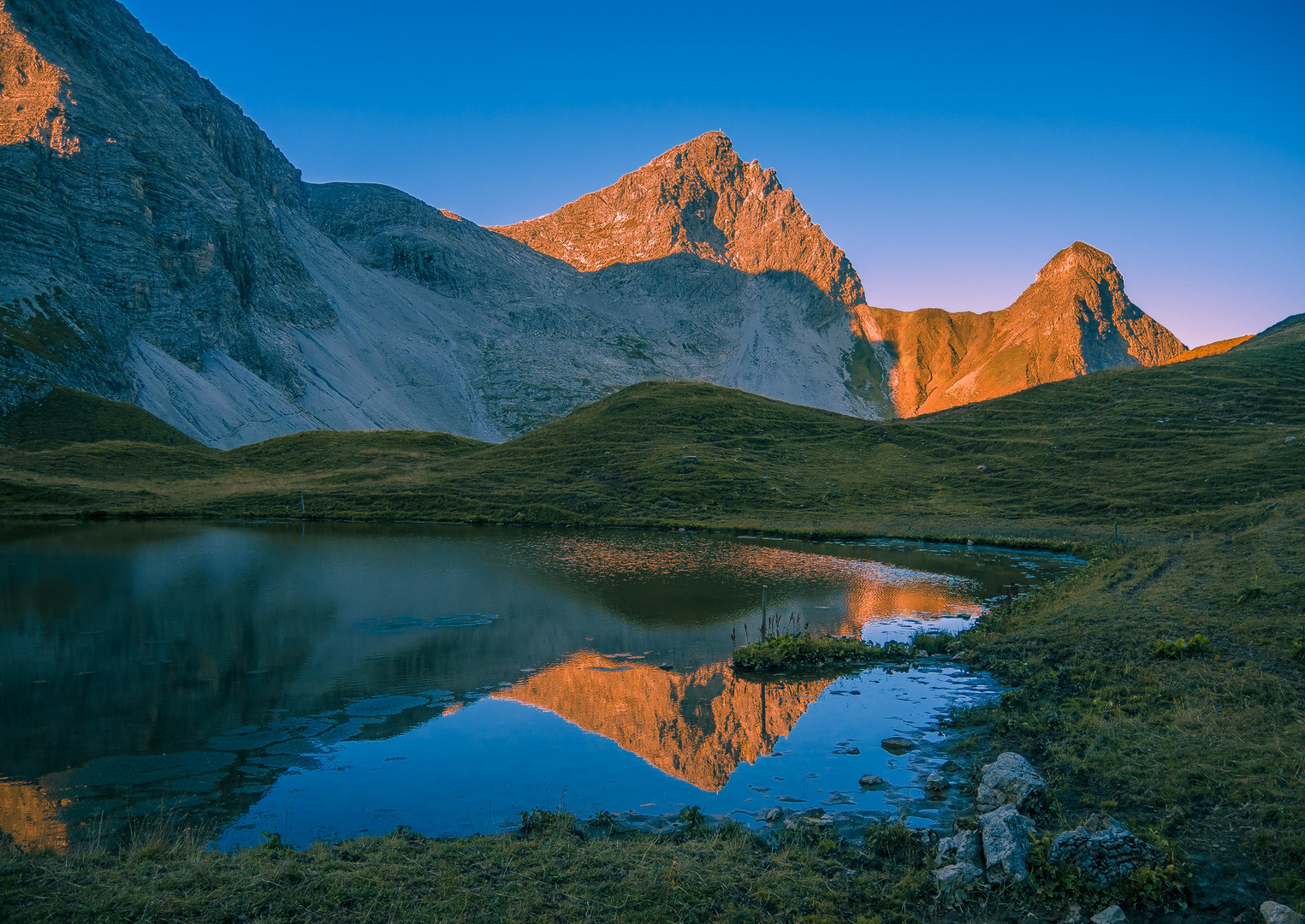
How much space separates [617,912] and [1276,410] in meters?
121

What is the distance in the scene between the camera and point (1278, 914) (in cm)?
927

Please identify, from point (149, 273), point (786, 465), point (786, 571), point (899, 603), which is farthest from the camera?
point (149, 273)

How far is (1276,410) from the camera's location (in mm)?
97000

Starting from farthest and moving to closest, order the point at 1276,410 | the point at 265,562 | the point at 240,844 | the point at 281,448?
the point at 281,448, the point at 1276,410, the point at 265,562, the point at 240,844

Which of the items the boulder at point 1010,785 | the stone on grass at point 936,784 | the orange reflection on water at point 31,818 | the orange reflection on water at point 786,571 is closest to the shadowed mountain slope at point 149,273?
the orange reflection on water at point 786,571

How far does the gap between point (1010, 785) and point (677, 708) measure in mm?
10436

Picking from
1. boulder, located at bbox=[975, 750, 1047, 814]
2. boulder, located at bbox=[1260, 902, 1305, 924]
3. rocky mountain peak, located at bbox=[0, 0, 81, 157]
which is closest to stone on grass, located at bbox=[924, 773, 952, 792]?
boulder, located at bbox=[975, 750, 1047, 814]

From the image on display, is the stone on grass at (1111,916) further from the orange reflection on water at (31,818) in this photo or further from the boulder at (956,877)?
the orange reflection on water at (31,818)

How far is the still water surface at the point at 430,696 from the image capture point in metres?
15.8

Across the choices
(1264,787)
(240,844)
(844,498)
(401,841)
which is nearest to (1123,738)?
(1264,787)

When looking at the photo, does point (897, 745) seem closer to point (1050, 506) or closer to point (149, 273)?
point (1050, 506)

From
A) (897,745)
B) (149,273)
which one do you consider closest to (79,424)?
(149,273)

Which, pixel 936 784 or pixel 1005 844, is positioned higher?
pixel 1005 844

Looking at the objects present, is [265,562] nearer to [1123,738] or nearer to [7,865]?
[7,865]
